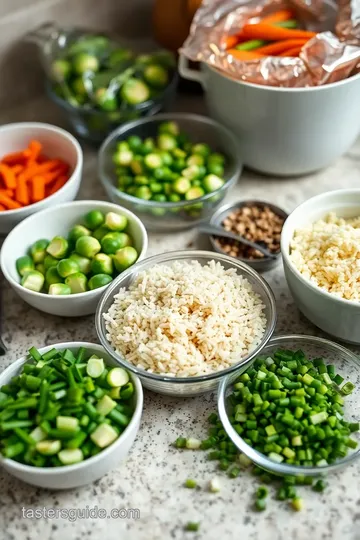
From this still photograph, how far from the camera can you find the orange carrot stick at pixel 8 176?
165 cm

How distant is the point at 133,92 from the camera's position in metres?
1.83

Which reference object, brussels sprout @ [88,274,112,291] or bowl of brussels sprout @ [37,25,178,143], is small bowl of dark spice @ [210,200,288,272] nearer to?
brussels sprout @ [88,274,112,291]

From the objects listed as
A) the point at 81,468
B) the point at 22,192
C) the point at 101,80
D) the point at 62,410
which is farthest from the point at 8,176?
the point at 81,468

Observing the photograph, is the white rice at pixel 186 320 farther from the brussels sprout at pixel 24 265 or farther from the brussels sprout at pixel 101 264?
the brussels sprout at pixel 24 265

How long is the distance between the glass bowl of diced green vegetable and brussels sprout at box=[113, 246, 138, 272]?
184 mm

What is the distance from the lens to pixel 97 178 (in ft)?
6.12

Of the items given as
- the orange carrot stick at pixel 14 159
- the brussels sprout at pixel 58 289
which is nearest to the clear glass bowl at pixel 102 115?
the orange carrot stick at pixel 14 159

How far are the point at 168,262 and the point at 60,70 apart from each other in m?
0.76

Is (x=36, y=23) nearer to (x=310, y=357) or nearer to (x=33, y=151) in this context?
(x=33, y=151)

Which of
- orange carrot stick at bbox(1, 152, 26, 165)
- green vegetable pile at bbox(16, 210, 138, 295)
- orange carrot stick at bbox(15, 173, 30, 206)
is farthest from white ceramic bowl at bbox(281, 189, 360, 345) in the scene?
orange carrot stick at bbox(1, 152, 26, 165)

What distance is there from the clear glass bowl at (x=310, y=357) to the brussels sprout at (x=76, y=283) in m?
0.40

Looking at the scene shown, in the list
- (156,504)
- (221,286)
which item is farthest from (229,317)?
(156,504)

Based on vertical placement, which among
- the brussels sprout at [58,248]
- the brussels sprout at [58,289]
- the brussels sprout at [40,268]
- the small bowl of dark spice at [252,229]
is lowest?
the small bowl of dark spice at [252,229]

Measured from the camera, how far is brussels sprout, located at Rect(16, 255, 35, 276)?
147 cm
